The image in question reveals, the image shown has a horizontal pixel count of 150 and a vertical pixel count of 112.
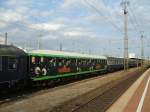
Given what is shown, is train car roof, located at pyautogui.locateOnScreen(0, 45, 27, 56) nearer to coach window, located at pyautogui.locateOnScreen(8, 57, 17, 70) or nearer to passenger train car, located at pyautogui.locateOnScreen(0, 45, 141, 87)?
passenger train car, located at pyautogui.locateOnScreen(0, 45, 141, 87)

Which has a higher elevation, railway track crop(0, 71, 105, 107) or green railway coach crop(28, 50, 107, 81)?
green railway coach crop(28, 50, 107, 81)

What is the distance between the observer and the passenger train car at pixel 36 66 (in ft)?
61.2

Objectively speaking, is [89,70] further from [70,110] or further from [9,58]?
[70,110]

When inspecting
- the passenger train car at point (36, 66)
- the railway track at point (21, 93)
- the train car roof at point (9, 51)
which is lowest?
the railway track at point (21, 93)

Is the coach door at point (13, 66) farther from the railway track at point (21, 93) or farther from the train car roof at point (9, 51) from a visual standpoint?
the railway track at point (21, 93)

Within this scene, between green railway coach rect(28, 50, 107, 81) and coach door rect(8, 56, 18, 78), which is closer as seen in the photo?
coach door rect(8, 56, 18, 78)

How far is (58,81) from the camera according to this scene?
3055cm

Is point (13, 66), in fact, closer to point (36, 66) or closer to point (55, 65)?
point (36, 66)

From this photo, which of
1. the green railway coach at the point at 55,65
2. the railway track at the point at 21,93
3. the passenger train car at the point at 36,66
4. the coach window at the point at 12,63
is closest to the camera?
the railway track at the point at 21,93

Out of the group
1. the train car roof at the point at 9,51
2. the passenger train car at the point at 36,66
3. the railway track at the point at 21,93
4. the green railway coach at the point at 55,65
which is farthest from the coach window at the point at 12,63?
the green railway coach at the point at 55,65

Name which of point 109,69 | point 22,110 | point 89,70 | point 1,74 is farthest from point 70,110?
point 109,69

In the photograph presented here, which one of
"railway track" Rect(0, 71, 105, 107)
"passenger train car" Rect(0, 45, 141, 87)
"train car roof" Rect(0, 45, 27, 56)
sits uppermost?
"train car roof" Rect(0, 45, 27, 56)

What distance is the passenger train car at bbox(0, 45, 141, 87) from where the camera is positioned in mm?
18641

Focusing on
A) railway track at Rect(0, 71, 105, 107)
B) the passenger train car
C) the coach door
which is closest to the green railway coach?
the passenger train car
